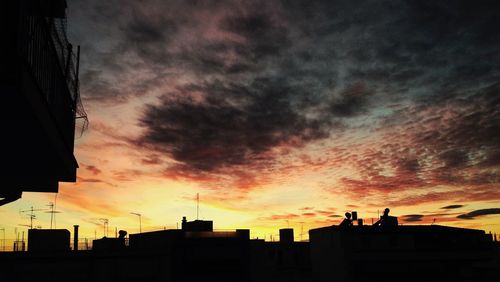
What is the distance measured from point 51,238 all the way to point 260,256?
24481mm

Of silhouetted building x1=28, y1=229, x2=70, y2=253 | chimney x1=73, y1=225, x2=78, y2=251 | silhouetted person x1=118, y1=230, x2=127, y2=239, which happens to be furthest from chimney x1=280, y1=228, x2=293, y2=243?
silhouetted building x1=28, y1=229, x2=70, y2=253

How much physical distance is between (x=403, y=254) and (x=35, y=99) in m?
55.7

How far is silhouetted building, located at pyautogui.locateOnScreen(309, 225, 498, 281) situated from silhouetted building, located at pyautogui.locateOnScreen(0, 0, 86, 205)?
49729mm

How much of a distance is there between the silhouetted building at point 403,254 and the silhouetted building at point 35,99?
4973cm

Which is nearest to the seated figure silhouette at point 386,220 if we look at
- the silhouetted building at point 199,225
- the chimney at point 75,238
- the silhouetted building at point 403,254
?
the silhouetted building at point 403,254

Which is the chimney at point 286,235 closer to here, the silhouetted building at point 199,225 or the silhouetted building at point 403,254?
the silhouetted building at point 403,254

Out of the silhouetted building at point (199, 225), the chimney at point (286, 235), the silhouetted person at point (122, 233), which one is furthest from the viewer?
the chimney at point (286, 235)

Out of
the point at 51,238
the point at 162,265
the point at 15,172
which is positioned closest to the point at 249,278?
the point at 162,265

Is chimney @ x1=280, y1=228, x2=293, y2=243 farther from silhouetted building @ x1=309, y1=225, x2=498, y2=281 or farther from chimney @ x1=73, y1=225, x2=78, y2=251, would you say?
chimney @ x1=73, y1=225, x2=78, y2=251

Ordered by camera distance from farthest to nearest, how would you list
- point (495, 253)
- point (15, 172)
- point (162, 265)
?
point (495, 253)
point (162, 265)
point (15, 172)

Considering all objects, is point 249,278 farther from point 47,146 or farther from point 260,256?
point 47,146

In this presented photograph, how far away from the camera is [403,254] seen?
56.0 meters

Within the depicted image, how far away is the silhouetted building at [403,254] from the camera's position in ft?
183

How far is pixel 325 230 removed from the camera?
62.4 m
